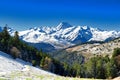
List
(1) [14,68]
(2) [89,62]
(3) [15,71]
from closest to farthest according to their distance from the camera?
(3) [15,71] < (1) [14,68] < (2) [89,62]

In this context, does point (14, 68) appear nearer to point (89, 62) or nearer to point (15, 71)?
point (15, 71)

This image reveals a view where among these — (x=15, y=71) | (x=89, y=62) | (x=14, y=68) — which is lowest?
(x=15, y=71)

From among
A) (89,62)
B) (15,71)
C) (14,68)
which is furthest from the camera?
(89,62)

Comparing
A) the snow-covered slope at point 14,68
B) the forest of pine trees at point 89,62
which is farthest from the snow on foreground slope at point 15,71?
the forest of pine trees at point 89,62

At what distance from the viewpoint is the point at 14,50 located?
139 meters

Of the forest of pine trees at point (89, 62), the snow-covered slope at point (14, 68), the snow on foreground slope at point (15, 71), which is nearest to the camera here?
the snow on foreground slope at point (15, 71)

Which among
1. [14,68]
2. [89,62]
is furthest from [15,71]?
[89,62]

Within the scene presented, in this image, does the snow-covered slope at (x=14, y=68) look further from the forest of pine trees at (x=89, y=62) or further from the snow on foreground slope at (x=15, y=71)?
the forest of pine trees at (x=89, y=62)

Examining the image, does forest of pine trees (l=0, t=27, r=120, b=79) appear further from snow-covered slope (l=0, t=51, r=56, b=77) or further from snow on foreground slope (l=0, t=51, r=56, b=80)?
snow on foreground slope (l=0, t=51, r=56, b=80)

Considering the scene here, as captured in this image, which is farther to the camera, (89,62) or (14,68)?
(89,62)

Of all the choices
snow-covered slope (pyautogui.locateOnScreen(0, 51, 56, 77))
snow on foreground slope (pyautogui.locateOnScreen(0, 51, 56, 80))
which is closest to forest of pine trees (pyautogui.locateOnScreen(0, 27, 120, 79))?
snow-covered slope (pyautogui.locateOnScreen(0, 51, 56, 77))

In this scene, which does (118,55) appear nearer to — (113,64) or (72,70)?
(113,64)

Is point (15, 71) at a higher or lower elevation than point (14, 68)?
lower

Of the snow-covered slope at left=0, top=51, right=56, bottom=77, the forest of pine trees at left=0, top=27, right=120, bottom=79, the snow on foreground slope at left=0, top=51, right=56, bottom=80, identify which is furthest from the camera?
the forest of pine trees at left=0, top=27, right=120, bottom=79
